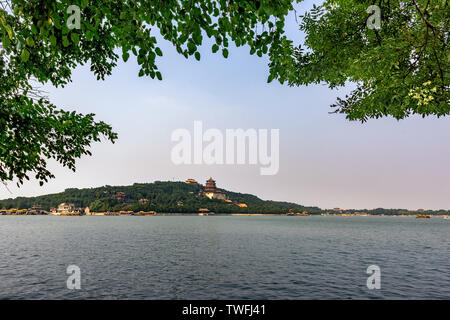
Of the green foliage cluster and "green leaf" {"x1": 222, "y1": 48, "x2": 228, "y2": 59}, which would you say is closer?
"green leaf" {"x1": 222, "y1": 48, "x2": 228, "y2": 59}

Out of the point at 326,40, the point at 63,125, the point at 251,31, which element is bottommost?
the point at 63,125

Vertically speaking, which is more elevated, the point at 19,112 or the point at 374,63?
the point at 374,63

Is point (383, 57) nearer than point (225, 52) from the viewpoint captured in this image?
No

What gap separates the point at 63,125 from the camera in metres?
8.34

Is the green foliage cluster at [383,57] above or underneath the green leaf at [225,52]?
above

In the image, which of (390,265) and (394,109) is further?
(390,265)

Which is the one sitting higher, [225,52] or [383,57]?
[383,57]

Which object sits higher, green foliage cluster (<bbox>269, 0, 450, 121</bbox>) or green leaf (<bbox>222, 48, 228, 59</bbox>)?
green foliage cluster (<bbox>269, 0, 450, 121</bbox>)

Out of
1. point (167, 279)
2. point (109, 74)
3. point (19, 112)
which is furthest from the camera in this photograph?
point (167, 279)

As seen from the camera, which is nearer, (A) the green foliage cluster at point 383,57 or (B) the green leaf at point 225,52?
(B) the green leaf at point 225,52

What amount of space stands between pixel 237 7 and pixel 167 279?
22557mm

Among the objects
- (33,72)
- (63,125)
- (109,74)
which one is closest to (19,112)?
(63,125)
